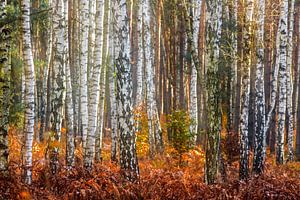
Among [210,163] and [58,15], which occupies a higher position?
[58,15]

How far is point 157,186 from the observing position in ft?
30.2

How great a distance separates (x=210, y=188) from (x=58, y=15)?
6042 millimetres

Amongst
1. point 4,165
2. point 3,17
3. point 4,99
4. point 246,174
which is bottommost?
point 246,174

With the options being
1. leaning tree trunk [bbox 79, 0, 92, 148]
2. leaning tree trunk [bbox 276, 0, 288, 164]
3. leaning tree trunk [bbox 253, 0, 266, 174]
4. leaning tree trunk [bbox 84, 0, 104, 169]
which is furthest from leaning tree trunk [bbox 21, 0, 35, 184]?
leaning tree trunk [bbox 276, 0, 288, 164]

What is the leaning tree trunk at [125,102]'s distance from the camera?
31.3 ft

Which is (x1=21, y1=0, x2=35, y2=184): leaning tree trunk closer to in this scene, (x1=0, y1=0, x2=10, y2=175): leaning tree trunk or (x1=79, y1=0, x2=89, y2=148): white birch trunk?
(x1=0, y1=0, x2=10, y2=175): leaning tree trunk

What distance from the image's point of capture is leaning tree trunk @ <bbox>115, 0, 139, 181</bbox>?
9547 millimetres

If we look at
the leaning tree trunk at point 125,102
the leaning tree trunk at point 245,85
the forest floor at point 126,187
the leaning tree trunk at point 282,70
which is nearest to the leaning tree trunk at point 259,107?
the leaning tree trunk at point 245,85

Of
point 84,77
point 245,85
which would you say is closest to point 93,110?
point 84,77

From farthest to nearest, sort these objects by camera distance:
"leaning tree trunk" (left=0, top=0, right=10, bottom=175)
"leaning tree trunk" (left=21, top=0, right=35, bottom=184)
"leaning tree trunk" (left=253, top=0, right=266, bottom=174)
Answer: "leaning tree trunk" (left=253, top=0, right=266, bottom=174), "leaning tree trunk" (left=0, top=0, right=10, bottom=175), "leaning tree trunk" (left=21, top=0, right=35, bottom=184)

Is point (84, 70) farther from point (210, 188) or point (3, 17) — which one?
point (210, 188)

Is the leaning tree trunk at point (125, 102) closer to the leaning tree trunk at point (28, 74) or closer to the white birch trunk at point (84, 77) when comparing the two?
the leaning tree trunk at point (28, 74)

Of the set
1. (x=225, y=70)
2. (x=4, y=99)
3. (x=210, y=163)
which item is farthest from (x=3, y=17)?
(x=225, y=70)

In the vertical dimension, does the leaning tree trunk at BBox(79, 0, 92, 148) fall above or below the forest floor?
above
